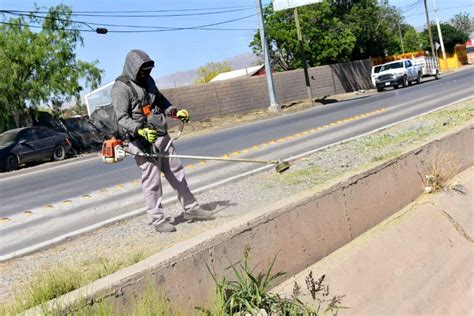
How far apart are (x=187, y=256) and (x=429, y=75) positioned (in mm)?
46834

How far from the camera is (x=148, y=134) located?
5711 mm

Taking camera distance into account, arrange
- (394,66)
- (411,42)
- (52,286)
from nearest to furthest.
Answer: (52,286) → (394,66) → (411,42)

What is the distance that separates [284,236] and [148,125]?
1.96 m

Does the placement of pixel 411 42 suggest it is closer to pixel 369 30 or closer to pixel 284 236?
pixel 369 30

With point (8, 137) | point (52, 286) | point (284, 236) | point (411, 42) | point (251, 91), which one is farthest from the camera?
point (411, 42)

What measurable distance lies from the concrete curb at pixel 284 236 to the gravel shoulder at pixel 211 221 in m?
0.21

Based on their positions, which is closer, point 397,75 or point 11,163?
point 11,163

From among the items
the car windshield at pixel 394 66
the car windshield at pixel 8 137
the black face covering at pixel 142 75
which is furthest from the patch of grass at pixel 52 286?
the car windshield at pixel 394 66

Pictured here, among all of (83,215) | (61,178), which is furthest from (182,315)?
(61,178)

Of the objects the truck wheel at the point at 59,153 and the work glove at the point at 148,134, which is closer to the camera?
the work glove at the point at 148,134

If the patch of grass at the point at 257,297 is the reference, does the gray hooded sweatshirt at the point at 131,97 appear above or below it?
above

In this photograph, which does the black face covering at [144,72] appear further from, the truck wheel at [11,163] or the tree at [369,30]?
the tree at [369,30]

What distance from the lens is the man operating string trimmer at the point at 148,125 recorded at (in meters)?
5.87

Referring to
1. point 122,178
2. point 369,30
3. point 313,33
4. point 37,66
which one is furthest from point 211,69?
point 122,178
